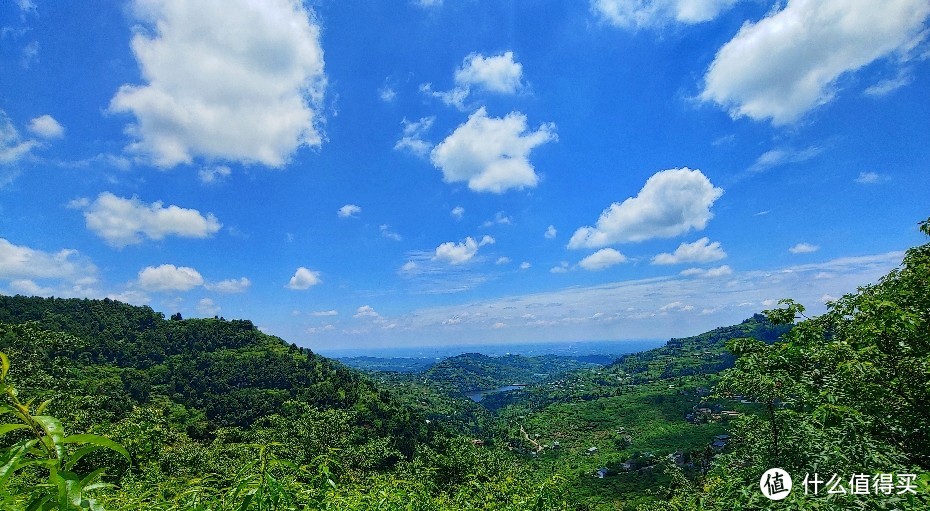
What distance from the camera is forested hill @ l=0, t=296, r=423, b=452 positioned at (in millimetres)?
87188

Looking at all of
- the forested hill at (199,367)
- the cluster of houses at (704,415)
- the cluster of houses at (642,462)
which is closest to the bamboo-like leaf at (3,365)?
the forested hill at (199,367)

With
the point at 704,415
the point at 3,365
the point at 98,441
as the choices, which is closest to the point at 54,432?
the point at 98,441

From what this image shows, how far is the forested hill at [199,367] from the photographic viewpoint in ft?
286

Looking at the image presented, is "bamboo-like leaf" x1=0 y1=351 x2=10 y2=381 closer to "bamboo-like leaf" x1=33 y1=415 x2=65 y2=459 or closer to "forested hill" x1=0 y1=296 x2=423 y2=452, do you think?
"bamboo-like leaf" x1=33 y1=415 x2=65 y2=459

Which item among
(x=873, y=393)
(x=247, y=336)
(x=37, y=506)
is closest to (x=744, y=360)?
(x=873, y=393)

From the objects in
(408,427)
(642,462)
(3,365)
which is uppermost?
(3,365)

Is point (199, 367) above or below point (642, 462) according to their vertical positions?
above

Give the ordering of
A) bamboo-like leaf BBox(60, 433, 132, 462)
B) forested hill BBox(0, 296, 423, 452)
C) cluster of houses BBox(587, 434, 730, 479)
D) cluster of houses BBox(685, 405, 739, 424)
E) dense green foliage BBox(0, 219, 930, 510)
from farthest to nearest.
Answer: cluster of houses BBox(685, 405, 739, 424) < cluster of houses BBox(587, 434, 730, 479) < forested hill BBox(0, 296, 423, 452) < dense green foliage BBox(0, 219, 930, 510) < bamboo-like leaf BBox(60, 433, 132, 462)

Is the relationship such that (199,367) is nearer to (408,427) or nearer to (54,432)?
(408,427)

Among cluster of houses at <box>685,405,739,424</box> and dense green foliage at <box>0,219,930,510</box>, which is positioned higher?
dense green foliage at <box>0,219,930,510</box>

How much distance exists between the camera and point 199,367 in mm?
112438

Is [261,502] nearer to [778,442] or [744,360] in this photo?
[778,442]

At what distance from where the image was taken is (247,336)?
135375 millimetres

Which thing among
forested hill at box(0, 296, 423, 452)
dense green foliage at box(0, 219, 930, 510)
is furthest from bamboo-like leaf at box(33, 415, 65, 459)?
forested hill at box(0, 296, 423, 452)
